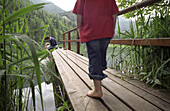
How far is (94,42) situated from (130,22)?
64cm

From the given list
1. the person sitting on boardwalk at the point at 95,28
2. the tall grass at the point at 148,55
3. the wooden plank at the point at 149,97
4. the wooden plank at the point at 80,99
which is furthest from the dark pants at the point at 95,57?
the tall grass at the point at 148,55

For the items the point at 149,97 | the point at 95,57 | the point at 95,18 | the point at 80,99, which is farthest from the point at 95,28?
the point at 149,97

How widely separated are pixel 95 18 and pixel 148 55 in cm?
67

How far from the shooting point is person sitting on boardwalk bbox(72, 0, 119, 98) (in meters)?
0.97

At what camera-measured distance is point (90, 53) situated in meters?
1.02

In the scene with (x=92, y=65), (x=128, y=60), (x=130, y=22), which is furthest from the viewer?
(x=128, y=60)

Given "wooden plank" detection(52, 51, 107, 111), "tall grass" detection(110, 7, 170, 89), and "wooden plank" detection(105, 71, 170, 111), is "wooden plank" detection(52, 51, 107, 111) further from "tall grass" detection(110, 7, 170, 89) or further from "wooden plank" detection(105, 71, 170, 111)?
"tall grass" detection(110, 7, 170, 89)

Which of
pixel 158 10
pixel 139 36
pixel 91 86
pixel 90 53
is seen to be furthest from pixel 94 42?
pixel 158 10

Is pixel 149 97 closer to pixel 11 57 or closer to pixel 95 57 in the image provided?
pixel 95 57

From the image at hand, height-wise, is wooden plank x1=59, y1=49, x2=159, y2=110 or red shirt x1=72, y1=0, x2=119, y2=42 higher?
red shirt x1=72, y1=0, x2=119, y2=42

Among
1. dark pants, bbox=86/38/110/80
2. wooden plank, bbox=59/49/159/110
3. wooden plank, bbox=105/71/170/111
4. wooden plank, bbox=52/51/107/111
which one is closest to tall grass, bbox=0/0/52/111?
wooden plank, bbox=52/51/107/111

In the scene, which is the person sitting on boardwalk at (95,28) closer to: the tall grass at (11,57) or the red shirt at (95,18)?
the red shirt at (95,18)

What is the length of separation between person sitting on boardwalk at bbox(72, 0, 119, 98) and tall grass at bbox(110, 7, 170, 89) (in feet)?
1.41

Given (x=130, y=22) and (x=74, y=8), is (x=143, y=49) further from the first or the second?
(x=74, y=8)
